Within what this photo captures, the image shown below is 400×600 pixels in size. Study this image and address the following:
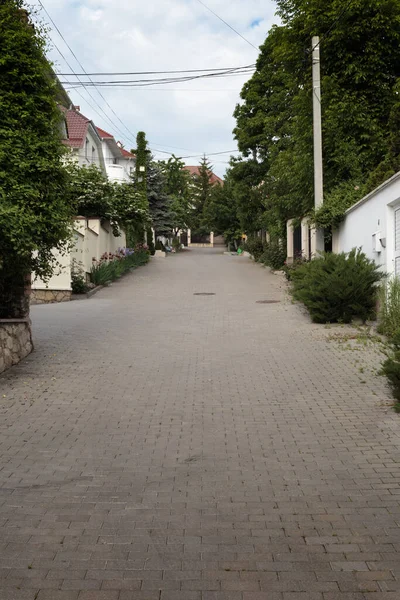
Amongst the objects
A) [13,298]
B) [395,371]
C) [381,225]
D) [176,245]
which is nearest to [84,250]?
[381,225]

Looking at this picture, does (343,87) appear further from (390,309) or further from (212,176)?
(212,176)

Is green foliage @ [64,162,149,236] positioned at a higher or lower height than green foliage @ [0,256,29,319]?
higher

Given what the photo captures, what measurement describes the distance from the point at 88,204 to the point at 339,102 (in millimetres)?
11071

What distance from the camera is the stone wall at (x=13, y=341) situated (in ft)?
31.7

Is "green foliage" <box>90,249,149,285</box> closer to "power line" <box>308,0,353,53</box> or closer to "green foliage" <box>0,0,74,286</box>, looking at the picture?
"power line" <box>308,0,353,53</box>

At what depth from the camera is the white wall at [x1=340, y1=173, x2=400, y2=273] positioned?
12.8 m

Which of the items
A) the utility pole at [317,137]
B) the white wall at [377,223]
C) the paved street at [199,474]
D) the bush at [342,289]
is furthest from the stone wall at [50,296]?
the white wall at [377,223]

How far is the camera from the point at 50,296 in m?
20.3

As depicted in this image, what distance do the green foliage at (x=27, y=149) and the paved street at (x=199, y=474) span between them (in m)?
2.06

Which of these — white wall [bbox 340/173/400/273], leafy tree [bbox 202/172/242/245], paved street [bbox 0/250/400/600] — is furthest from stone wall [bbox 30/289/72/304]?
leafy tree [bbox 202/172/242/245]

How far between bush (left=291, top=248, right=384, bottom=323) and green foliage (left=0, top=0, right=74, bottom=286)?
6.50 meters

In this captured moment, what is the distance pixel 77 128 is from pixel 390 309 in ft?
107

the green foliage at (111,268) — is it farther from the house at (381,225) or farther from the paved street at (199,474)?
the paved street at (199,474)

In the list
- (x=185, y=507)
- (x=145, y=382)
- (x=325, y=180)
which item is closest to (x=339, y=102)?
(x=325, y=180)
